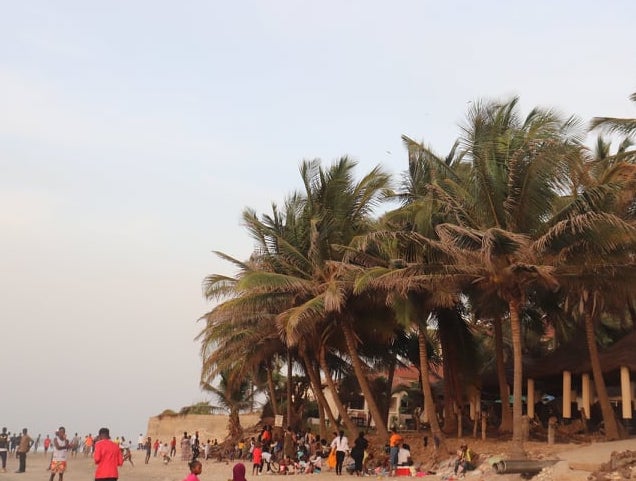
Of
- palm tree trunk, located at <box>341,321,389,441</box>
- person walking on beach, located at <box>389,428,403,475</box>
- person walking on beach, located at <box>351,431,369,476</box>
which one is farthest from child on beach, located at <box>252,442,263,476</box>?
person walking on beach, located at <box>389,428,403,475</box>

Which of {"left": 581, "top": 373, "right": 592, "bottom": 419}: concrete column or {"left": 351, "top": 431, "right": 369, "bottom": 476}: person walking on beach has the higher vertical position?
{"left": 581, "top": 373, "right": 592, "bottom": 419}: concrete column

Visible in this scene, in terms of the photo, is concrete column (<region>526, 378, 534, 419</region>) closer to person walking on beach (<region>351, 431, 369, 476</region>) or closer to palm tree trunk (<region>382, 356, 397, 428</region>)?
palm tree trunk (<region>382, 356, 397, 428</region>)

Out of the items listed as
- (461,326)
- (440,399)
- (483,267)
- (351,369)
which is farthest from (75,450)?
(483,267)

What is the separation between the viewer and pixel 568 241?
1939 centimetres

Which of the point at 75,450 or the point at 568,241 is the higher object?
the point at 568,241

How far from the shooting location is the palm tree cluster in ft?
63.9

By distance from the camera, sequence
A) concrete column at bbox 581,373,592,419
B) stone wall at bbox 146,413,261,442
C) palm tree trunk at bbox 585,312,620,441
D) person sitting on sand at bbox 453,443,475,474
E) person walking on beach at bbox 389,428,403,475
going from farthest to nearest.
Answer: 1. stone wall at bbox 146,413,261,442
2. concrete column at bbox 581,373,592,419
3. palm tree trunk at bbox 585,312,620,441
4. person walking on beach at bbox 389,428,403,475
5. person sitting on sand at bbox 453,443,475,474

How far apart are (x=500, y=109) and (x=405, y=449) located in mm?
9263

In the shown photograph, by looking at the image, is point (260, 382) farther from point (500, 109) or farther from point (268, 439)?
point (500, 109)

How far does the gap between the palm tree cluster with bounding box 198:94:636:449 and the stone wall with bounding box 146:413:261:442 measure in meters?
12.2

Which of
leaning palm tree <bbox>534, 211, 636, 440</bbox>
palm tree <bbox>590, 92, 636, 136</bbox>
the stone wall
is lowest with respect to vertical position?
the stone wall

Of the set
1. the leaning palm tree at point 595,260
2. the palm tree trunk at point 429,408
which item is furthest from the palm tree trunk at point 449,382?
the leaning palm tree at point 595,260

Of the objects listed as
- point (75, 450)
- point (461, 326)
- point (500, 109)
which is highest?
point (500, 109)

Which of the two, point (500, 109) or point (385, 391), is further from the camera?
point (385, 391)
